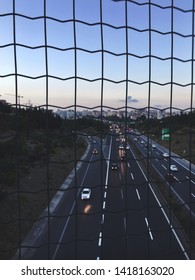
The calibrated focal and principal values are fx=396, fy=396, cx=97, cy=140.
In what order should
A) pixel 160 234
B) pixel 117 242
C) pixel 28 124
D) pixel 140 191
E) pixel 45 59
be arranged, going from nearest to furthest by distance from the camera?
pixel 45 59
pixel 28 124
pixel 117 242
pixel 160 234
pixel 140 191

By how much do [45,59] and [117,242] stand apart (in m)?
5.44

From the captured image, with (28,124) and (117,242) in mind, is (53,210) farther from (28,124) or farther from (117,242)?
(28,124)

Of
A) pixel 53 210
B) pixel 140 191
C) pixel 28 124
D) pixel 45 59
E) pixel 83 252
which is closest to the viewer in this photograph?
pixel 45 59

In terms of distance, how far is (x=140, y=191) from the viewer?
10.6 metres

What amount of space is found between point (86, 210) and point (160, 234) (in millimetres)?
2279

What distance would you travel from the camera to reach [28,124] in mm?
2299

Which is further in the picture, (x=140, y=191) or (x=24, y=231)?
(x=140, y=191)

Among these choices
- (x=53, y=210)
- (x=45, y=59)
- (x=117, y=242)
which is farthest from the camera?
(x=53, y=210)

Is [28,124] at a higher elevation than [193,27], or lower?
lower
